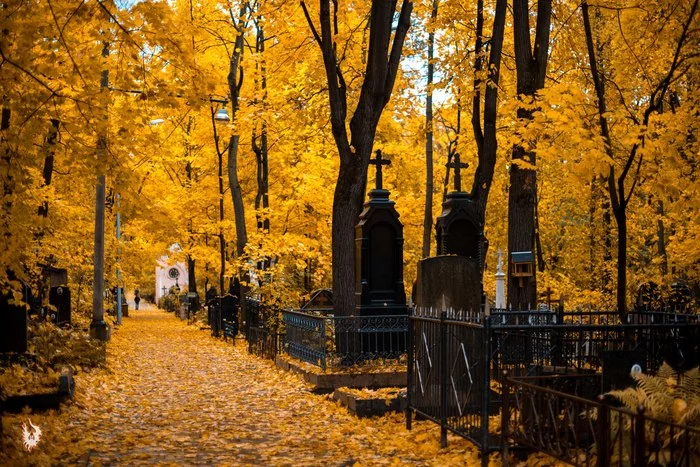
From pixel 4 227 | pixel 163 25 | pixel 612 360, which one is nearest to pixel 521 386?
pixel 612 360

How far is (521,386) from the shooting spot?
24.6ft

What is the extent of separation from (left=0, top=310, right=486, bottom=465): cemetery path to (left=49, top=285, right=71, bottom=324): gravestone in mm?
3999

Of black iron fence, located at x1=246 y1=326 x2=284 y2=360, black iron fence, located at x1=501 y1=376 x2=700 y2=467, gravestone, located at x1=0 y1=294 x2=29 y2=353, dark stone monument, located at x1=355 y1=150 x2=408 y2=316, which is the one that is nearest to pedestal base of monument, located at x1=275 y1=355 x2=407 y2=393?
dark stone monument, located at x1=355 y1=150 x2=408 y2=316

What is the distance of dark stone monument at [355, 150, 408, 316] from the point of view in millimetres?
17234

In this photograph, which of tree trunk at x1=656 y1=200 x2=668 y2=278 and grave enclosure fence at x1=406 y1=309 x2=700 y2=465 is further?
tree trunk at x1=656 y1=200 x2=668 y2=278

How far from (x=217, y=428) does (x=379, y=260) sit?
749 centimetres

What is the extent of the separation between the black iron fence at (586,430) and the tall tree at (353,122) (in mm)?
8033

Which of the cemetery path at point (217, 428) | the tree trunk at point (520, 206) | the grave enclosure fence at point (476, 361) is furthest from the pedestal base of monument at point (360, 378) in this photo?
the tree trunk at point (520, 206)

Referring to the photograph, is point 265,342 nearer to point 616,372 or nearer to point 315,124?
point 315,124

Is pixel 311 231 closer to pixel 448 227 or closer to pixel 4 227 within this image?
pixel 448 227

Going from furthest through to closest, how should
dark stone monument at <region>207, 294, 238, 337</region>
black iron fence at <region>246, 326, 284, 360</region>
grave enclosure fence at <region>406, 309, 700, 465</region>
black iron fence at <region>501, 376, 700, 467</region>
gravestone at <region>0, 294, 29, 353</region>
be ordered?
1. dark stone monument at <region>207, 294, 238, 337</region>
2. black iron fence at <region>246, 326, 284, 360</region>
3. gravestone at <region>0, 294, 29, 353</region>
4. grave enclosure fence at <region>406, 309, 700, 465</region>
5. black iron fence at <region>501, 376, 700, 467</region>

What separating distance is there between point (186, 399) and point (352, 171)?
527 centimetres

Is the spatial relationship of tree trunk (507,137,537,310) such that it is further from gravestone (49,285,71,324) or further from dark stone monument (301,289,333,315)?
gravestone (49,285,71,324)

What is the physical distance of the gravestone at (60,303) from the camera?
20.2 m
